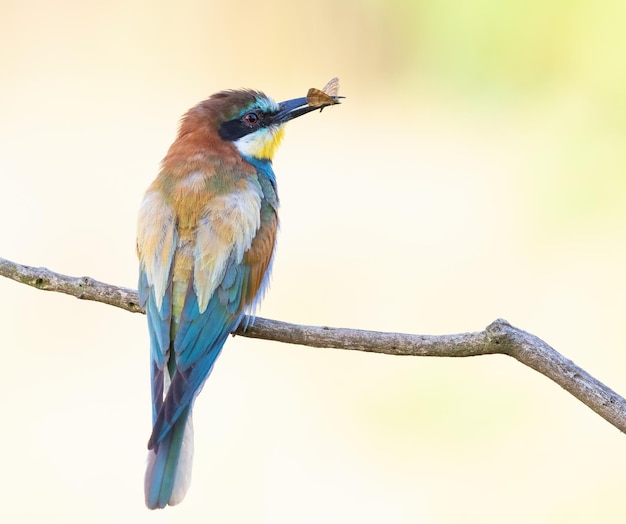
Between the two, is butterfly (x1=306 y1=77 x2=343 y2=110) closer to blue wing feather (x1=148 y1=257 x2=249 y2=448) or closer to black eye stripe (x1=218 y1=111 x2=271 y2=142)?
black eye stripe (x1=218 y1=111 x2=271 y2=142)

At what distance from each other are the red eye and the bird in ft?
0.55

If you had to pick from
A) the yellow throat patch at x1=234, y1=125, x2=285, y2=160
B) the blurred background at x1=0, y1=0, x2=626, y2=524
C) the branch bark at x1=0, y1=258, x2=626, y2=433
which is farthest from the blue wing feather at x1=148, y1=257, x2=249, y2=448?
the blurred background at x1=0, y1=0, x2=626, y2=524

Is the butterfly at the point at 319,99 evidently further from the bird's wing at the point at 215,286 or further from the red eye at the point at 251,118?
the bird's wing at the point at 215,286

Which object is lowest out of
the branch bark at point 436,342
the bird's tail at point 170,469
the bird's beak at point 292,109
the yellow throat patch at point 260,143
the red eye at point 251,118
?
the bird's tail at point 170,469

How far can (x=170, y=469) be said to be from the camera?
2.86m

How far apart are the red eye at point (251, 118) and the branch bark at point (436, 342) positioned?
905mm

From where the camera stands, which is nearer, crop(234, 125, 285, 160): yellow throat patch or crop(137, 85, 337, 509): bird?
→ crop(137, 85, 337, 509): bird

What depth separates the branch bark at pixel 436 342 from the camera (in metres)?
2.35

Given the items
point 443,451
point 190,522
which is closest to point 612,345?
point 443,451

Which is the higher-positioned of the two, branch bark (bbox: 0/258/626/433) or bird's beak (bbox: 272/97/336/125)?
bird's beak (bbox: 272/97/336/125)

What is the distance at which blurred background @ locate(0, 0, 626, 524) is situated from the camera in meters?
4.31

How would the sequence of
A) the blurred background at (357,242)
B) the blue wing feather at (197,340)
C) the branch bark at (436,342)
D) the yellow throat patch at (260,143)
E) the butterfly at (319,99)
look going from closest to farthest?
the branch bark at (436,342)
the blue wing feather at (197,340)
the yellow throat patch at (260,143)
the butterfly at (319,99)
the blurred background at (357,242)

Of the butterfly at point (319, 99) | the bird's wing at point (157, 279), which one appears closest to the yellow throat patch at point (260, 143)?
the butterfly at point (319, 99)

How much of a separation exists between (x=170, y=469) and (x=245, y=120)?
1.30m
